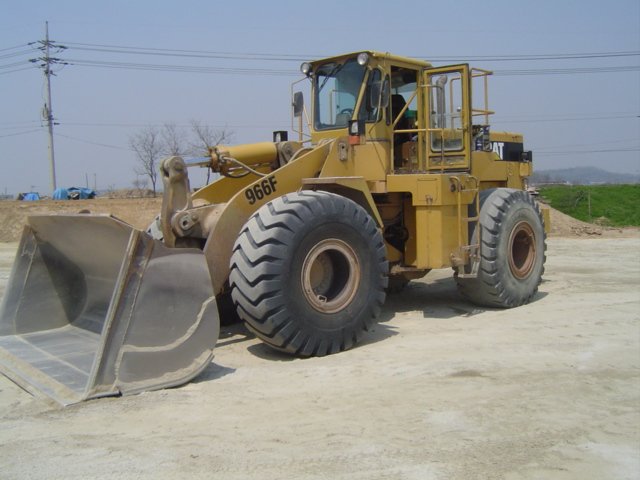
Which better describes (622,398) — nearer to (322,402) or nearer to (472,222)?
(322,402)

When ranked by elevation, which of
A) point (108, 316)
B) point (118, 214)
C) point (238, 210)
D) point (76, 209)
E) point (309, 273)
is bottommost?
point (108, 316)

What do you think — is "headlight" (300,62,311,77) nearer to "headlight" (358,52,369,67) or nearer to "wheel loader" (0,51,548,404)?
"wheel loader" (0,51,548,404)

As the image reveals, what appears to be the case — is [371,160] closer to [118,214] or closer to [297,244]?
[297,244]

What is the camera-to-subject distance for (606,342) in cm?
615

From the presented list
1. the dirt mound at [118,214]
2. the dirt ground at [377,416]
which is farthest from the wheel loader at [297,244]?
the dirt mound at [118,214]

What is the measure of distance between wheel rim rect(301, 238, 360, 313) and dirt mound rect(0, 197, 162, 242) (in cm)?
1677

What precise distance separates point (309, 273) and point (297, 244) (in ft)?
1.10

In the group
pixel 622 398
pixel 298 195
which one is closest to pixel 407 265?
pixel 298 195

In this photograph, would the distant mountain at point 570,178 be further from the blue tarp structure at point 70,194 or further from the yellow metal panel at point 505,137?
the yellow metal panel at point 505,137

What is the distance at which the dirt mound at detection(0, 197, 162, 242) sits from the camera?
22.1m

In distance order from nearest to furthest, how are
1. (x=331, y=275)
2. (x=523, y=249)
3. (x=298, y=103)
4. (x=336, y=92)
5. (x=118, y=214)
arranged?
(x=331, y=275), (x=336, y=92), (x=298, y=103), (x=523, y=249), (x=118, y=214)

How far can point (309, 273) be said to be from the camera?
5.87 metres

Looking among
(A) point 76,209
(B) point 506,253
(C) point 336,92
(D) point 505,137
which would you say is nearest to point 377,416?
(B) point 506,253

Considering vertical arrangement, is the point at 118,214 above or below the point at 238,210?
below
